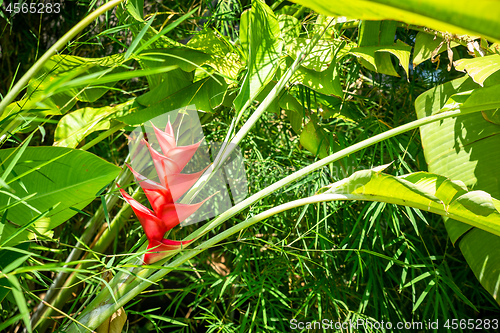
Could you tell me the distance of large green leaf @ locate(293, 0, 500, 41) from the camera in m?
0.23

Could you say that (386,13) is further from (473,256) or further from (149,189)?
(473,256)

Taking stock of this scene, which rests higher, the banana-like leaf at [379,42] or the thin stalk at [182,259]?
the banana-like leaf at [379,42]

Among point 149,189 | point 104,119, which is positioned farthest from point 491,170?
point 104,119

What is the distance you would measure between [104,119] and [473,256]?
0.68 m

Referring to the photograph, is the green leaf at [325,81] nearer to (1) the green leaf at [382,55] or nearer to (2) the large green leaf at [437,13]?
(1) the green leaf at [382,55]

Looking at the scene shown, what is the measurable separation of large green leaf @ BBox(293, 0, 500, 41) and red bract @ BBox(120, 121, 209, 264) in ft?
0.89

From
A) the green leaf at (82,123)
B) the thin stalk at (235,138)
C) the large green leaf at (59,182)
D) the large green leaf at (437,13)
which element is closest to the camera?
the large green leaf at (437,13)

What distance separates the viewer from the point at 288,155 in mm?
804

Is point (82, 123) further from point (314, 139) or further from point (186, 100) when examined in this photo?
point (314, 139)

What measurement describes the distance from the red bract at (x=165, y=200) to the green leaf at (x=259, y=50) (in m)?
0.12

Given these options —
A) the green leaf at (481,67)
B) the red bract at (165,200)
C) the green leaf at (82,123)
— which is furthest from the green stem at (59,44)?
the green leaf at (481,67)

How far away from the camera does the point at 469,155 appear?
604 millimetres

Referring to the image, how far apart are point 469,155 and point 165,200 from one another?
523 mm

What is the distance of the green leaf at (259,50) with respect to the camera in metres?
0.53
